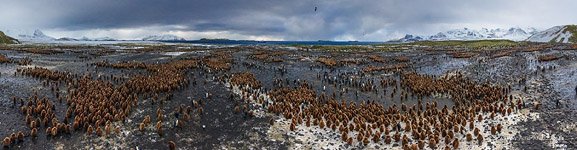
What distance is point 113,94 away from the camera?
2756cm

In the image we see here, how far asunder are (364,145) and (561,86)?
20.9 metres

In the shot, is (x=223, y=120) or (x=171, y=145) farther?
(x=223, y=120)

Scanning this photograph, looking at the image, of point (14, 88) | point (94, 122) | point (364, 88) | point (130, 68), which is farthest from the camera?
point (130, 68)

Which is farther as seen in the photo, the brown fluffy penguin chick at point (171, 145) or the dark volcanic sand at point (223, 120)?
the dark volcanic sand at point (223, 120)

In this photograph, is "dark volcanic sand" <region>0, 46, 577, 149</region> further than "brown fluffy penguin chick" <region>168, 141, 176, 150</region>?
Yes

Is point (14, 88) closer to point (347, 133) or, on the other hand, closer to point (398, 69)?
point (347, 133)

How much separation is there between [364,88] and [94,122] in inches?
841

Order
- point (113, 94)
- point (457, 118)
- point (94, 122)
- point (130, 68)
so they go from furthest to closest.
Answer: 1. point (130, 68)
2. point (113, 94)
3. point (457, 118)
4. point (94, 122)

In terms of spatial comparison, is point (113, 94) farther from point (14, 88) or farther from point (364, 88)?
point (364, 88)

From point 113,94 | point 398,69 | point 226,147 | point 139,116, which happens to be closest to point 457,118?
point 226,147

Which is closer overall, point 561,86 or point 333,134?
point 333,134

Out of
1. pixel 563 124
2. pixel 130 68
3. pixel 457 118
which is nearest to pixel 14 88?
pixel 130 68

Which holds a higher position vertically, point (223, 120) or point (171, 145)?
point (223, 120)

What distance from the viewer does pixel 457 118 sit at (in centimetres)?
2302
